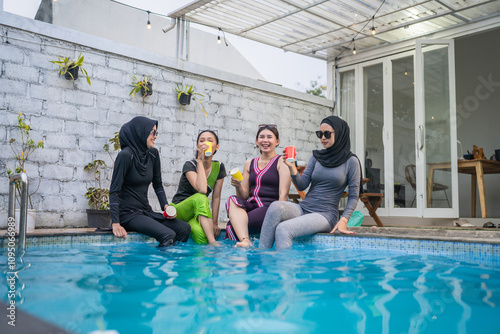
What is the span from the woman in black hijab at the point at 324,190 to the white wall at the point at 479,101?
623 centimetres

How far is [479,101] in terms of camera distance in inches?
373

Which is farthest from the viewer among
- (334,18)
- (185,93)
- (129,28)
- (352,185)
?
(129,28)

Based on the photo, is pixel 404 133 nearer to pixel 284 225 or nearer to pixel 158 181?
pixel 284 225

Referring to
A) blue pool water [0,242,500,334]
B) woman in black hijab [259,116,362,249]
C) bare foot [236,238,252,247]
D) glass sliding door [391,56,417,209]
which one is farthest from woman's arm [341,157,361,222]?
glass sliding door [391,56,417,209]

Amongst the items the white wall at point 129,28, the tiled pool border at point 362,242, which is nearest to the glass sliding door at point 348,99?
the white wall at point 129,28

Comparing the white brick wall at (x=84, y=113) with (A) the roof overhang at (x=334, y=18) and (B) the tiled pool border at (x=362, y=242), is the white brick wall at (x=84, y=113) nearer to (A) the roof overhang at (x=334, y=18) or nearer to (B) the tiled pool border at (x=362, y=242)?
(A) the roof overhang at (x=334, y=18)

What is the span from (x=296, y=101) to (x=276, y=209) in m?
4.60

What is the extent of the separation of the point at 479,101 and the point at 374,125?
3.06 meters

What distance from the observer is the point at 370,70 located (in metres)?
8.27

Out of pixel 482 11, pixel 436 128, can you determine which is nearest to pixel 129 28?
pixel 436 128

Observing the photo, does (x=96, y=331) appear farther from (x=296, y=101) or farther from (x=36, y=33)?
(x=296, y=101)

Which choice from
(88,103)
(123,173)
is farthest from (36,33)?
(123,173)

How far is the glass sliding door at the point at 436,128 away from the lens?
670cm

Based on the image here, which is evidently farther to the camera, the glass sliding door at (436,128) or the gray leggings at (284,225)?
the glass sliding door at (436,128)
